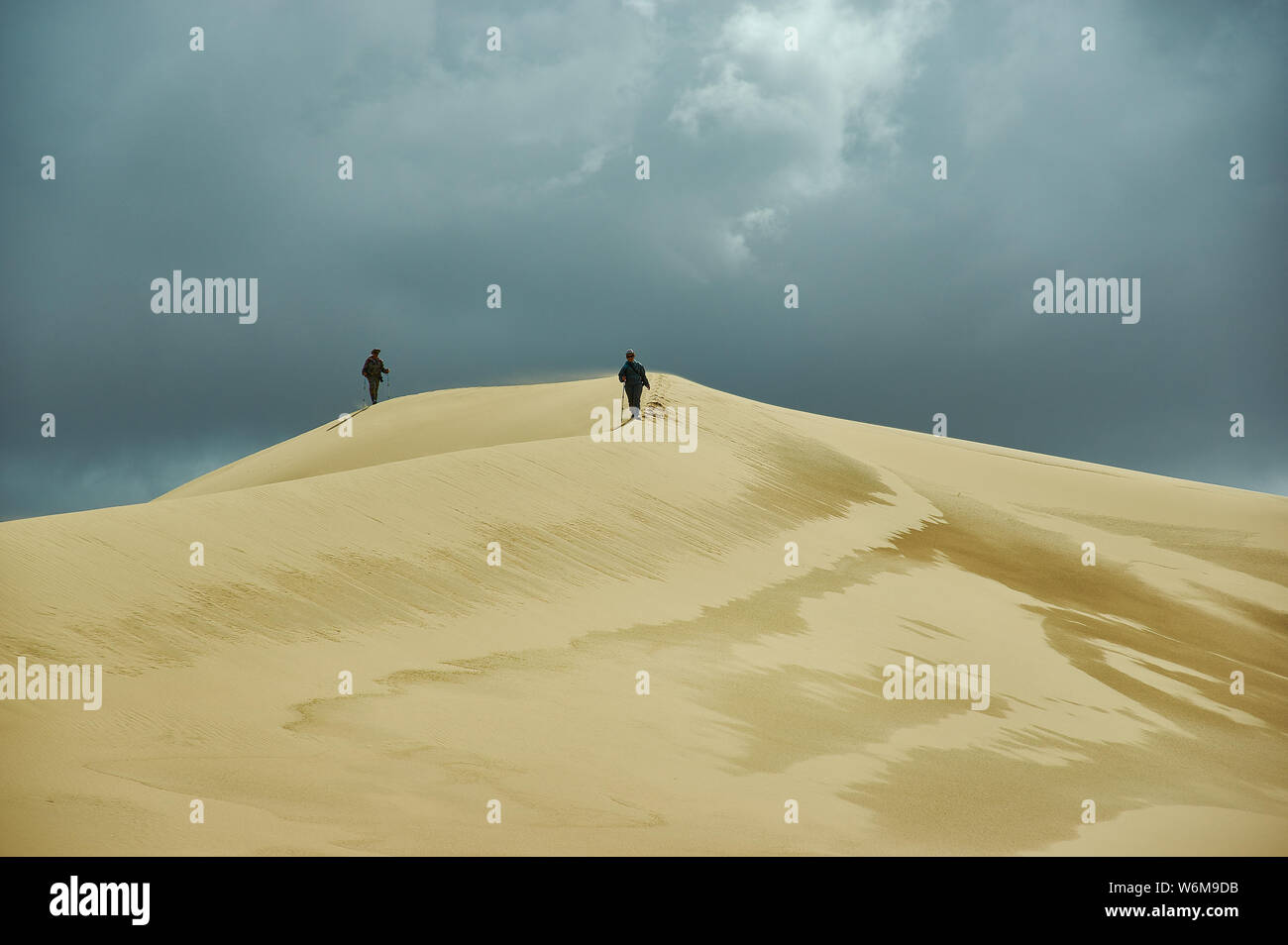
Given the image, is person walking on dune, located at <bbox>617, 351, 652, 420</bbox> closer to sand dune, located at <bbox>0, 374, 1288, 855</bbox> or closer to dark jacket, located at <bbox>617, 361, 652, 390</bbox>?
dark jacket, located at <bbox>617, 361, 652, 390</bbox>

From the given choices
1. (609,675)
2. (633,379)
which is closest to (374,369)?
(633,379)

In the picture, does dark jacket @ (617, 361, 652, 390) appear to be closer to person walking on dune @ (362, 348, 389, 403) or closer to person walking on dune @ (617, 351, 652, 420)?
Answer: person walking on dune @ (617, 351, 652, 420)

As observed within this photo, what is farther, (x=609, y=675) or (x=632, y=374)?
(x=632, y=374)

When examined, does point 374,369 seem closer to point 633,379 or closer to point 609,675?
point 633,379

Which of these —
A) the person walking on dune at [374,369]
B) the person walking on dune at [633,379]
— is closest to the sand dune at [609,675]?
the person walking on dune at [633,379]

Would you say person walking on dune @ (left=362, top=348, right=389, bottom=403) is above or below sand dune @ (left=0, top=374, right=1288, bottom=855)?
above

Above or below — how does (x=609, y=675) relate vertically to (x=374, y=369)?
below

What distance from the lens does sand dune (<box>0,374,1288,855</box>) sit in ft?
17.7

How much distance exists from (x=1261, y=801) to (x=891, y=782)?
3159 mm

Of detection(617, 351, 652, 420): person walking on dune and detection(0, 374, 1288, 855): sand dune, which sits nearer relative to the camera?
detection(0, 374, 1288, 855): sand dune

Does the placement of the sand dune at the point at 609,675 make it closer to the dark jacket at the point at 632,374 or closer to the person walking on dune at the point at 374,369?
the dark jacket at the point at 632,374

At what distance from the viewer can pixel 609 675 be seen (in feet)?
25.6

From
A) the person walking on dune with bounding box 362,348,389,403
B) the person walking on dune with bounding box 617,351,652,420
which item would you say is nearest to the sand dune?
the person walking on dune with bounding box 617,351,652,420

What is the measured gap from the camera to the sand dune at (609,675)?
17.7 ft
